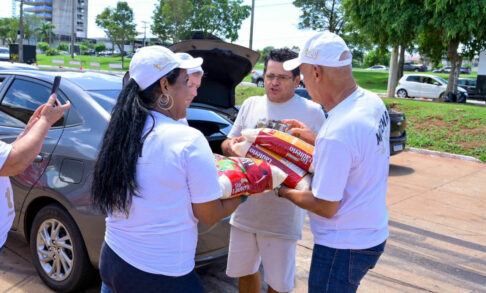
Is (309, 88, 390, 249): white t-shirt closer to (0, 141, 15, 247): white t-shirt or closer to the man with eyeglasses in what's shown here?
the man with eyeglasses

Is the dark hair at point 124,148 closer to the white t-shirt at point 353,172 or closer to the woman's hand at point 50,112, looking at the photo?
the woman's hand at point 50,112

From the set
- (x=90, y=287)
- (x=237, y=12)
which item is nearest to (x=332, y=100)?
(x=90, y=287)

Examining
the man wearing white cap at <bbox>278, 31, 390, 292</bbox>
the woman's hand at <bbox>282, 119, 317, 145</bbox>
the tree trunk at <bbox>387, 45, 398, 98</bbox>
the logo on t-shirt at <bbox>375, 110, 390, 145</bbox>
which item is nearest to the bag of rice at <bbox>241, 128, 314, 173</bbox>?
the woman's hand at <bbox>282, 119, 317, 145</bbox>

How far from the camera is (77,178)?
3.10 metres

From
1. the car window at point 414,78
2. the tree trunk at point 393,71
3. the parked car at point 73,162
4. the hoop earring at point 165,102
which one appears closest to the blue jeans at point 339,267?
the hoop earring at point 165,102

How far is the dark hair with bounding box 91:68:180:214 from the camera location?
170cm

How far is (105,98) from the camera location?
3.50 m

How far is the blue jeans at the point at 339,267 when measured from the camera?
205 cm

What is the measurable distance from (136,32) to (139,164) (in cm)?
5854

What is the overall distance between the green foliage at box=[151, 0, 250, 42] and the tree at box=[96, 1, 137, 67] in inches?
190

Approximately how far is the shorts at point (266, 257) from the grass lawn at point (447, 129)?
8624 millimetres

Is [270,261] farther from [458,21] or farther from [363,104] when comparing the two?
[458,21]

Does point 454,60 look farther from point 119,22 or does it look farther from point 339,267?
point 119,22

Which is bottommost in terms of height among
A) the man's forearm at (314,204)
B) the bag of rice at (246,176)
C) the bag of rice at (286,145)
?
the man's forearm at (314,204)
